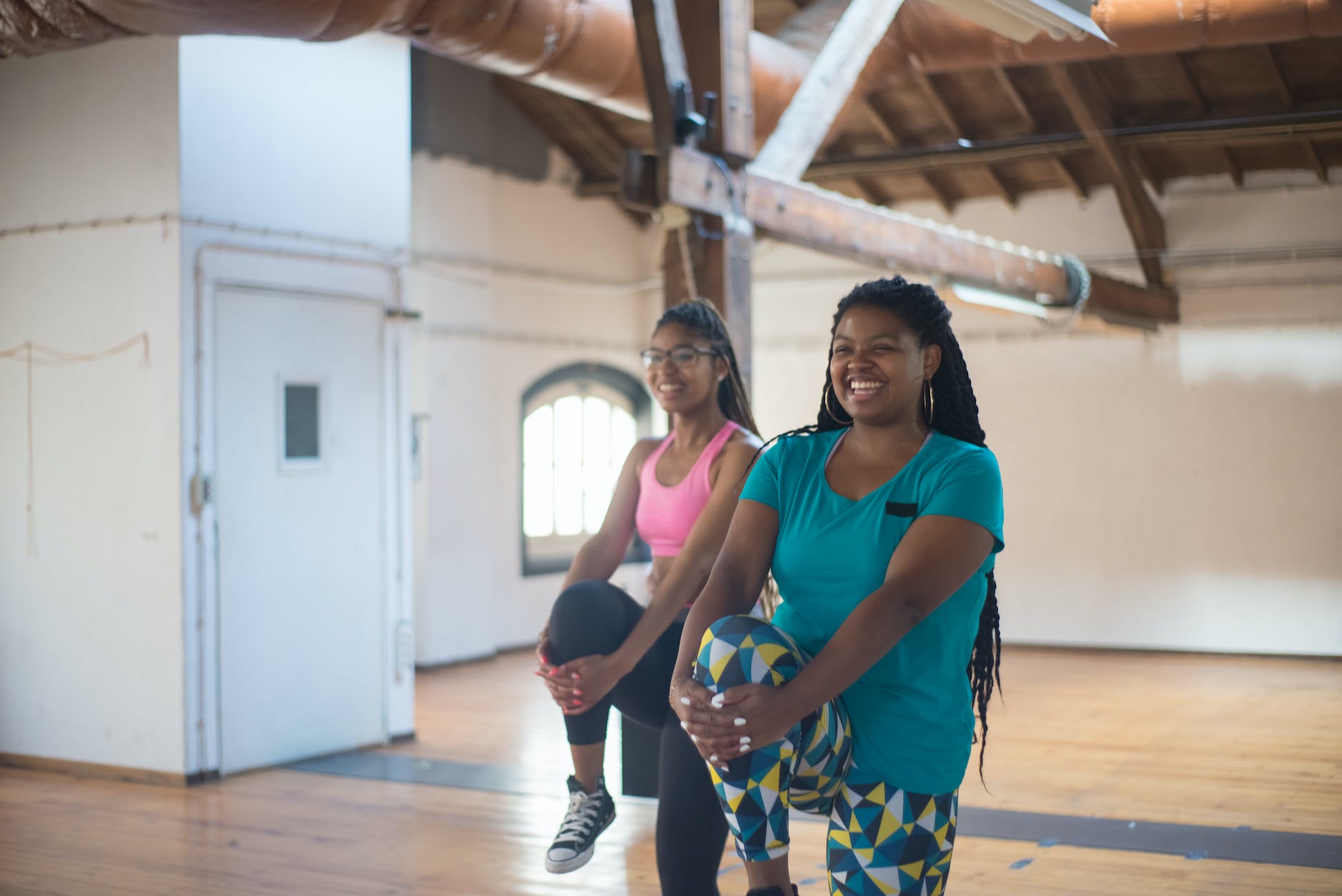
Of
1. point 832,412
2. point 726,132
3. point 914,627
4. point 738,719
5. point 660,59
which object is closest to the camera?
point 738,719

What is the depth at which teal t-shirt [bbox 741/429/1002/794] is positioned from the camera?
79.8 inches

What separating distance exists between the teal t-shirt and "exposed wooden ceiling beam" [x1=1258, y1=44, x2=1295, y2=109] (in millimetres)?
6765

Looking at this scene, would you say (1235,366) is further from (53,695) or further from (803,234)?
(53,695)

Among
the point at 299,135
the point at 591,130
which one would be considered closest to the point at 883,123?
the point at 591,130

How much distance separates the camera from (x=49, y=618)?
5.54 meters

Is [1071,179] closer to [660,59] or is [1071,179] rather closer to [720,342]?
[660,59]

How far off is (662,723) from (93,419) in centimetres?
350

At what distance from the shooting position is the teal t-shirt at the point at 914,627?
2027 mm

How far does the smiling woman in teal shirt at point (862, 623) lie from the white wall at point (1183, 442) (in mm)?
7679

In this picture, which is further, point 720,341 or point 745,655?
point 720,341

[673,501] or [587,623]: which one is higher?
[673,501]

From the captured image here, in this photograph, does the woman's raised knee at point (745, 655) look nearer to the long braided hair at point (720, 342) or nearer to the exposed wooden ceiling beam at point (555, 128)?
the long braided hair at point (720, 342)

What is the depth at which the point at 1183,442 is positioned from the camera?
9289 mm

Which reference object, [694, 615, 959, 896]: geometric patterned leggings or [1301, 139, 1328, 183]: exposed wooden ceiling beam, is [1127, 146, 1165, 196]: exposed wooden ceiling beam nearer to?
[1301, 139, 1328, 183]: exposed wooden ceiling beam
